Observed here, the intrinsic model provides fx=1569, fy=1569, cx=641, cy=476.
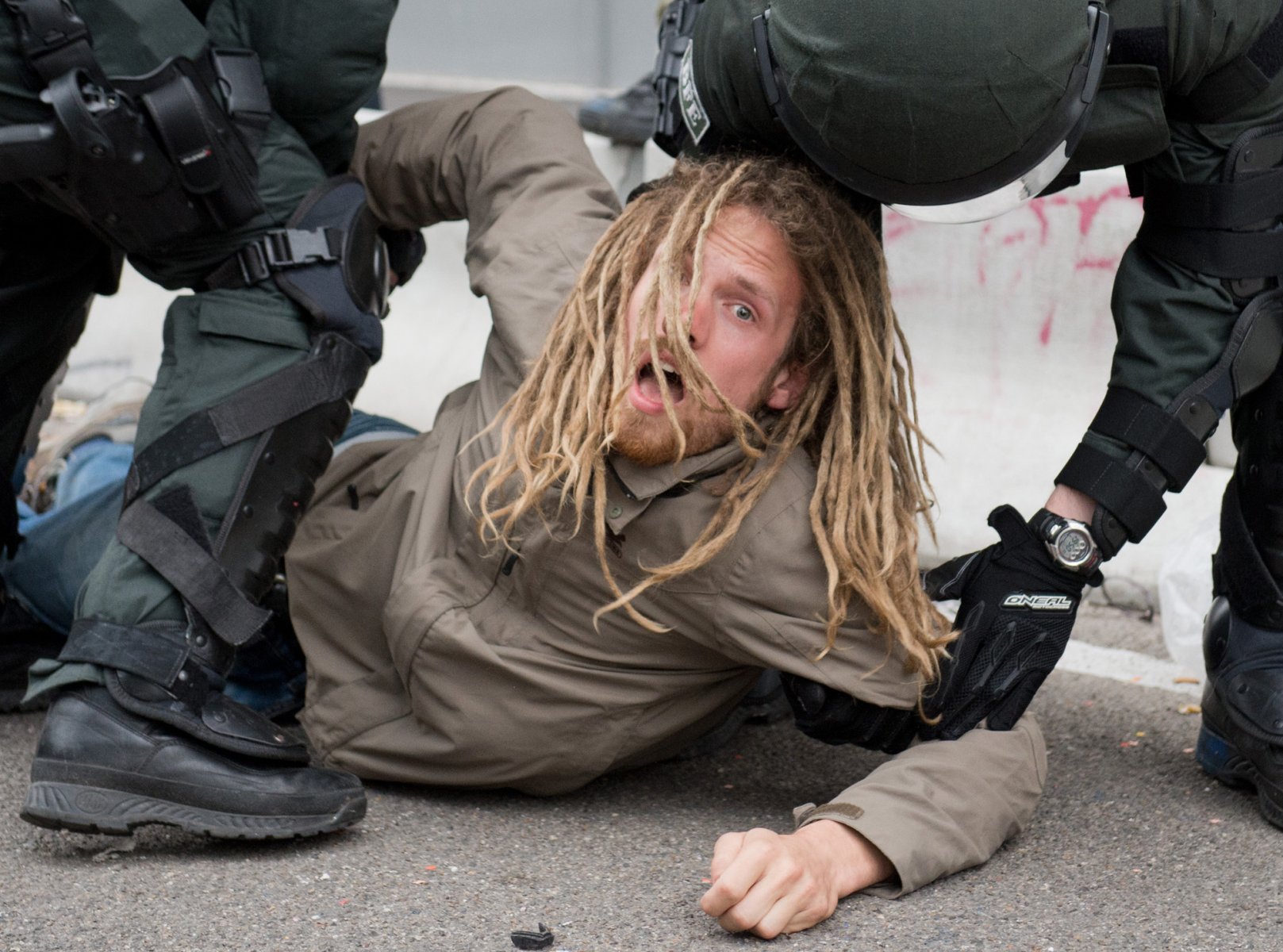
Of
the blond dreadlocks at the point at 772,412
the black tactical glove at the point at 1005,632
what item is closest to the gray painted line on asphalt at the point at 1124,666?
the black tactical glove at the point at 1005,632

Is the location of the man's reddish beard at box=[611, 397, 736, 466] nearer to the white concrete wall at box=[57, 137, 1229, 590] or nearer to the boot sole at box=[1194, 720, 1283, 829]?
the boot sole at box=[1194, 720, 1283, 829]

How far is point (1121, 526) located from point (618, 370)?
83 centimetres

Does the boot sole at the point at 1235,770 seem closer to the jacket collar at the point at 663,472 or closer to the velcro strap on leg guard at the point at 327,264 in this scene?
the jacket collar at the point at 663,472

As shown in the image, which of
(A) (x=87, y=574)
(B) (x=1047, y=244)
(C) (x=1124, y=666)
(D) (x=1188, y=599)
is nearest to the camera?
(A) (x=87, y=574)

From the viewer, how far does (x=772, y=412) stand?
7.81 ft

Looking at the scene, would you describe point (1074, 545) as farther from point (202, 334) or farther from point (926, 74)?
point (202, 334)

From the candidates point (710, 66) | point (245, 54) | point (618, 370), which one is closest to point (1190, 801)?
point (618, 370)

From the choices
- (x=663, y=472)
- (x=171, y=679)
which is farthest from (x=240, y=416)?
(x=663, y=472)

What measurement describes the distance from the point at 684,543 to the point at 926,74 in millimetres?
731

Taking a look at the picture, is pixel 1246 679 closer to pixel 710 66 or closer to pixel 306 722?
pixel 710 66

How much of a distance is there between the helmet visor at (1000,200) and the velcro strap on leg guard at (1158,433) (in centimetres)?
39

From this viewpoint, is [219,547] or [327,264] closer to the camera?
[219,547]

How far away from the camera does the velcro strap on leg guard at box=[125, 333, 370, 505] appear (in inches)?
91.3

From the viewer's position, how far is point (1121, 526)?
95.8 inches
